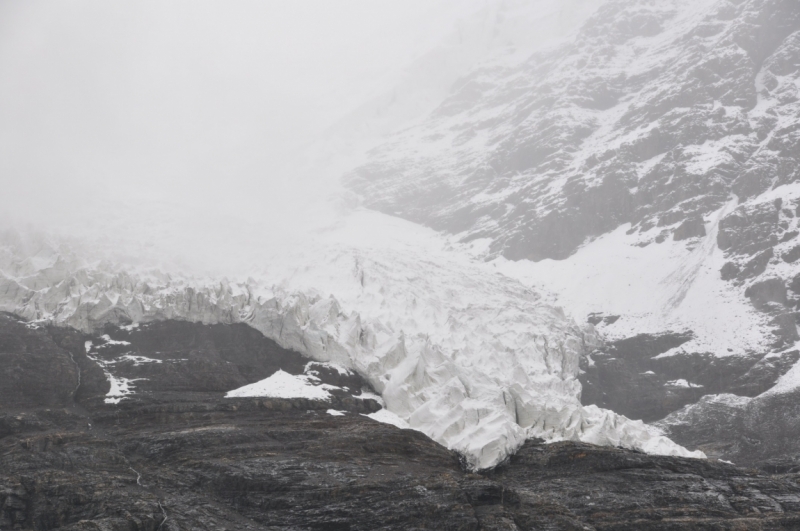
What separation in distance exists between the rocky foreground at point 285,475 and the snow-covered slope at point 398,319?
8681 millimetres

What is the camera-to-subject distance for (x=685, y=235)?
167625 millimetres

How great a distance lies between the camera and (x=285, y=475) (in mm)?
60312

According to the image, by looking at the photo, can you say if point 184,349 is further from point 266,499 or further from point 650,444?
point 650,444

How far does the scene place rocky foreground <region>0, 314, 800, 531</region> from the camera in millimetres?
54500

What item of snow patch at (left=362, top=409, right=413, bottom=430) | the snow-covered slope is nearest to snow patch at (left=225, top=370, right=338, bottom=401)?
snow patch at (left=362, top=409, right=413, bottom=430)

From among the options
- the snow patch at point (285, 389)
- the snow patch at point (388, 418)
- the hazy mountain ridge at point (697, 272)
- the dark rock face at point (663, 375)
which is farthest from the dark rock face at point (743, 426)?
the snow patch at point (285, 389)

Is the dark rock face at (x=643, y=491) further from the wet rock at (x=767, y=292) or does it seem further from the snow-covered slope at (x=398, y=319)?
the wet rock at (x=767, y=292)

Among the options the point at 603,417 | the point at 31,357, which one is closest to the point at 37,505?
the point at 31,357

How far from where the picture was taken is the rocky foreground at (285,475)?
2146 inches

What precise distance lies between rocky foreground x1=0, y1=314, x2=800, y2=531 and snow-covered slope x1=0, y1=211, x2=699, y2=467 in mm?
8681

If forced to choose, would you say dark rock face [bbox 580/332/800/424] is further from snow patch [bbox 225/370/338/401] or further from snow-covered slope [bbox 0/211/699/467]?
snow patch [bbox 225/370/338/401]

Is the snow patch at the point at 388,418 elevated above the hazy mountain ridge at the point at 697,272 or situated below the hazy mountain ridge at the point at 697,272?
below

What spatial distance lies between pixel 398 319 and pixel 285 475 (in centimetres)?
6098

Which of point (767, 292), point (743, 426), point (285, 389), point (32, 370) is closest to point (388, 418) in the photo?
point (285, 389)
